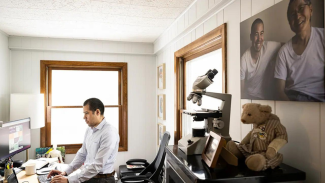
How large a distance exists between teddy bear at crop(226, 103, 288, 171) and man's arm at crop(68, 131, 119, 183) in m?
1.48

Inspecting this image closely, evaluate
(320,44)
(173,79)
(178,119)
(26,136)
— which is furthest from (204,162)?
(26,136)

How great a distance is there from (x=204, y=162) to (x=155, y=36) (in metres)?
2.88

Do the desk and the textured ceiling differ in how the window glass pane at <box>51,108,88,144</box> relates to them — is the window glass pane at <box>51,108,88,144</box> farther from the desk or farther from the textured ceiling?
the desk

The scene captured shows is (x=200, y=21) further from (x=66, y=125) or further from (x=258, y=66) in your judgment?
(x=66, y=125)

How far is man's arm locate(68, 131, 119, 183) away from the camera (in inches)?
88.7

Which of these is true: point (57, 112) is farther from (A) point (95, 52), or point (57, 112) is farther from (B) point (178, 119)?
(B) point (178, 119)

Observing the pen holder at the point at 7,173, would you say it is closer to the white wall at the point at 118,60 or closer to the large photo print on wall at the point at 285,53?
the white wall at the point at 118,60

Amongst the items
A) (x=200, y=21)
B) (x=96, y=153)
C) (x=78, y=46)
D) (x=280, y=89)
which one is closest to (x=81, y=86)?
(x=78, y=46)

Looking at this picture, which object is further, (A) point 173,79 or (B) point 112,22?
(A) point 173,79

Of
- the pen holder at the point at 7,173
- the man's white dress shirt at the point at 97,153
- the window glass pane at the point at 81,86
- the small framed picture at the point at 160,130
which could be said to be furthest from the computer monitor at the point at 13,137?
the small framed picture at the point at 160,130

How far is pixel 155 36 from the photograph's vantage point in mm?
3768

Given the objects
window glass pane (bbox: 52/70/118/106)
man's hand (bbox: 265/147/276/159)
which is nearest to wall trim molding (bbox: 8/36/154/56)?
window glass pane (bbox: 52/70/118/106)

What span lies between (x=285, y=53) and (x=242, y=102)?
0.52 meters

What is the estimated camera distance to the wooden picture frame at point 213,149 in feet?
3.54
